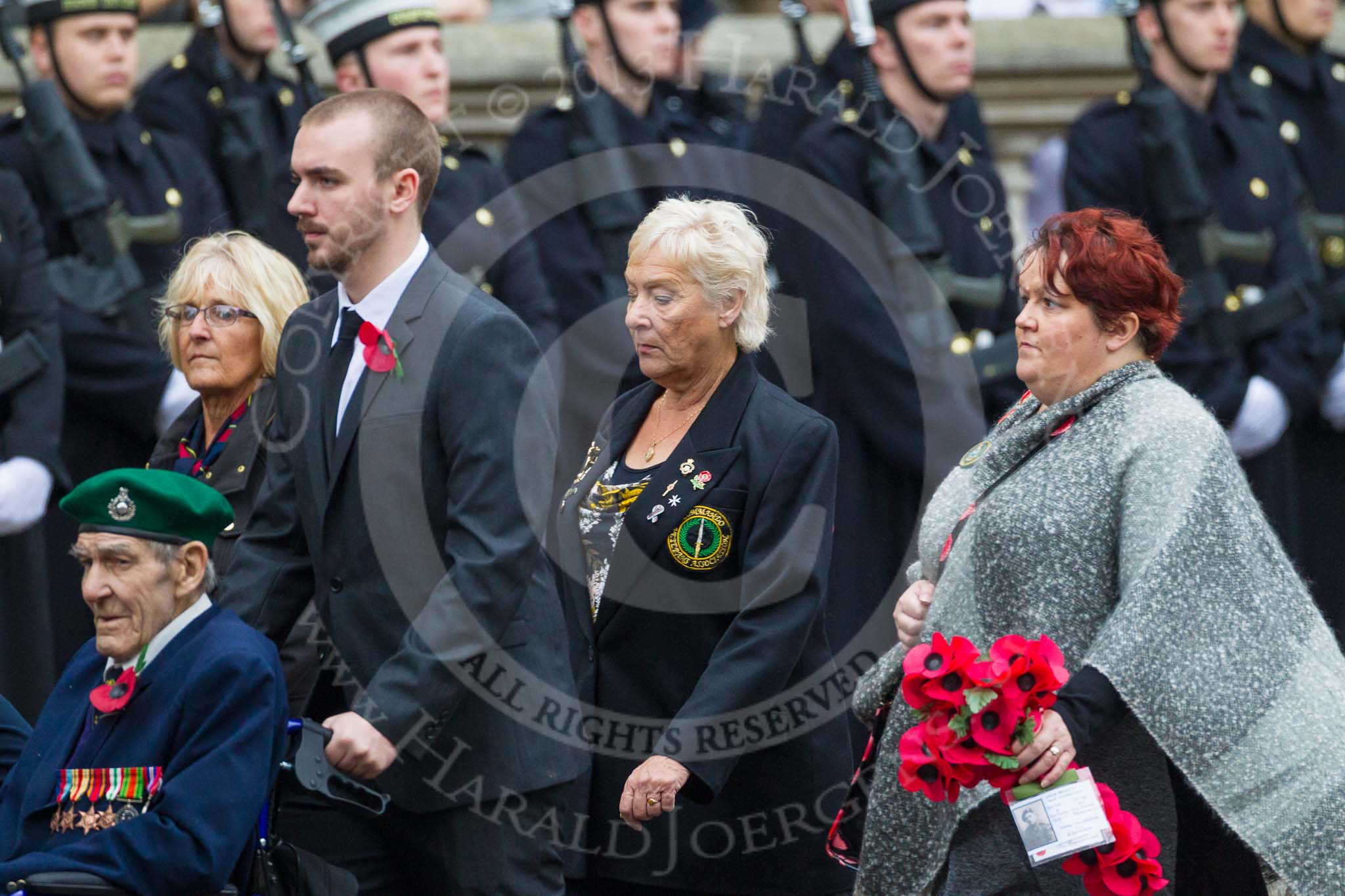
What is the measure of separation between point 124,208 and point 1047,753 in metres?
3.54

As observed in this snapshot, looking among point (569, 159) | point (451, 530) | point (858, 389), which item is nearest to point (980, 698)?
point (451, 530)

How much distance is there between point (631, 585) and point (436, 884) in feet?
2.09

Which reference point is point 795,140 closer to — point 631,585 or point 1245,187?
point 1245,187

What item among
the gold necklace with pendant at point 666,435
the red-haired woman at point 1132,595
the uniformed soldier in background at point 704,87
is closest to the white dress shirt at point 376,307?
the gold necklace with pendant at point 666,435

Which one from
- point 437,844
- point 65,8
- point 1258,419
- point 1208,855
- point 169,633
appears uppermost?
point 65,8

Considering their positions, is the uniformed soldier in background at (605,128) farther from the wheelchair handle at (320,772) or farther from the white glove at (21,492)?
the wheelchair handle at (320,772)

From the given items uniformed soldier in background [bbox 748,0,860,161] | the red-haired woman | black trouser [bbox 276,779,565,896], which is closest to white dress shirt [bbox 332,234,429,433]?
black trouser [bbox 276,779,565,896]

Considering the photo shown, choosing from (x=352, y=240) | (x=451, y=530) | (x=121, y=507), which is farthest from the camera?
(x=352, y=240)

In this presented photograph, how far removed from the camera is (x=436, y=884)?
3.86 metres

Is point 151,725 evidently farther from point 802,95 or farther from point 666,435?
point 802,95

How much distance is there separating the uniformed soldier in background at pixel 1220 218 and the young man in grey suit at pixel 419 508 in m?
3.31

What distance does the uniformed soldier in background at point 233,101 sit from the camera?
6281mm

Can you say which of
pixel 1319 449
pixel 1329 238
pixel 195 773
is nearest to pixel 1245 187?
pixel 1329 238

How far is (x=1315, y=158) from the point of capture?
286 inches
